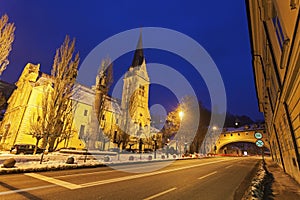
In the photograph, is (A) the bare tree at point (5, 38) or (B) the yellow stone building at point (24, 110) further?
(B) the yellow stone building at point (24, 110)

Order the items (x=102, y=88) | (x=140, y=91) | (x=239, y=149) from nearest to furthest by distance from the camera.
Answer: (x=102, y=88) → (x=140, y=91) → (x=239, y=149)

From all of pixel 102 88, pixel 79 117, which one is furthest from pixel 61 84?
pixel 79 117

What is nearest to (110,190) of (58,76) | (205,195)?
(205,195)

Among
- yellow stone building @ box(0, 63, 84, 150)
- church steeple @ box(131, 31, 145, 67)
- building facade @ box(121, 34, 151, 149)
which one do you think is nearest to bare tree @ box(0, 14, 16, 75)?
yellow stone building @ box(0, 63, 84, 150)

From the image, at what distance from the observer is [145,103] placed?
2354 inches

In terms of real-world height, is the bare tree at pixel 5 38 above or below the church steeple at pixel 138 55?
below

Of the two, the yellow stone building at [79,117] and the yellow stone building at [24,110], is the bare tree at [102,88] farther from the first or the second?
the yellow stone building at [24,110]

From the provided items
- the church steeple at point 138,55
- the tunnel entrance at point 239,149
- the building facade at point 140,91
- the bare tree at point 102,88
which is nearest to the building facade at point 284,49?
the bare tree at point 102,88

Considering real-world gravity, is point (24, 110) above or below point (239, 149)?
above

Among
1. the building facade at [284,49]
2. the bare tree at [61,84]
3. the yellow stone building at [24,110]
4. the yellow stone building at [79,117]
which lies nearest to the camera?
the building facade at [284,49]

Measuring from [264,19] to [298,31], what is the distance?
4833 millimetres

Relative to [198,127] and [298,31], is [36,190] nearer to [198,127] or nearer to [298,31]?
[298,31]

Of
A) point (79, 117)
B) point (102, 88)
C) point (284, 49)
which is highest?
point (102, 88)

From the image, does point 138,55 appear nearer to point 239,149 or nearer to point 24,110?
point 24,110
